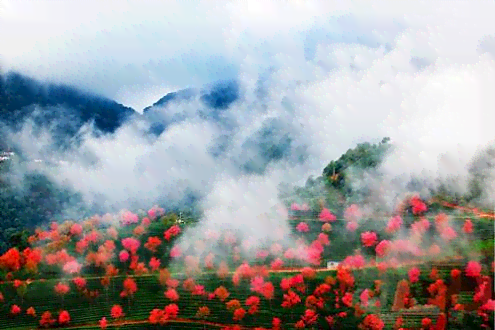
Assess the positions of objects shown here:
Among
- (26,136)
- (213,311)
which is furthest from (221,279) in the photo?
(26,136)

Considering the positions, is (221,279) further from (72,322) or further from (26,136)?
(26,136)

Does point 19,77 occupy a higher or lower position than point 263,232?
higher

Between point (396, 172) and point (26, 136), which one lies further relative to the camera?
point (26, 136)

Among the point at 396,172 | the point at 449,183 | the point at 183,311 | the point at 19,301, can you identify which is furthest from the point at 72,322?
the point at 449,183

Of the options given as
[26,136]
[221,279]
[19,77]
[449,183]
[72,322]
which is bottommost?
[72,322]

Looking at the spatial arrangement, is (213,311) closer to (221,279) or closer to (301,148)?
(221,279)

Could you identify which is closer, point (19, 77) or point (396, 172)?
point (396, 172)

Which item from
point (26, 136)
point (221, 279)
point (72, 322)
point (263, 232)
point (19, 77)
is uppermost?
point (19, 77)

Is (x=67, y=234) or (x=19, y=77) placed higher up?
(x=19, y=77)
